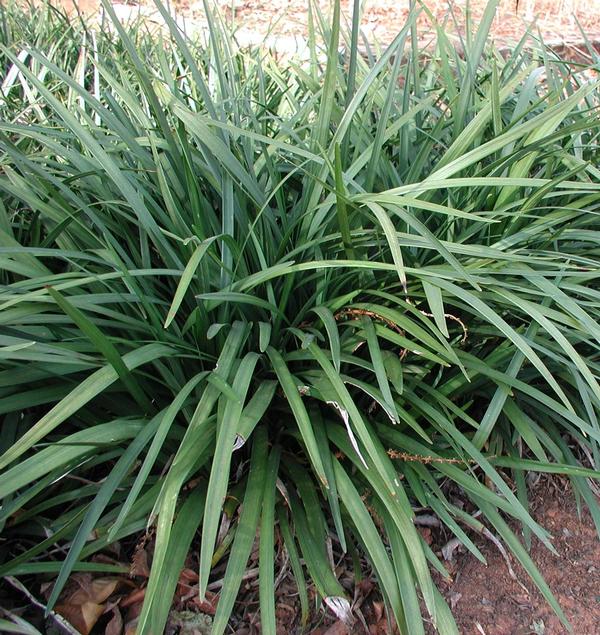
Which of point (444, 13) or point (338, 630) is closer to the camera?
point (338, 630)

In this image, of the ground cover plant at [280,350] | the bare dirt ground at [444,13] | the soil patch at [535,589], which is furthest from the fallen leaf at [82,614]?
the bare dirt ground at [444,13]

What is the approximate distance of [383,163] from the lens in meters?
1.73

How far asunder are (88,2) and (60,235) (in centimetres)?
496

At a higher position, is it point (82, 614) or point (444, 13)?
point (444, 13)

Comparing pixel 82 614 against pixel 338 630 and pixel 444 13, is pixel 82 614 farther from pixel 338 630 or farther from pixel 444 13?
pixel 444 13

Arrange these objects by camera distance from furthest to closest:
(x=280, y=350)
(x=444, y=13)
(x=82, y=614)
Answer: (x=444, y=13), (x=280, y=350), (x=82, y=614)

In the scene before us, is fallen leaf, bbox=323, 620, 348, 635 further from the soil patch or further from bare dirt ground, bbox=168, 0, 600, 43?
bare dirt ground, bbox=168, 0, 600, 43

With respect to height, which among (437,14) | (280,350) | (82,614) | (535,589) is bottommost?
(535,589)

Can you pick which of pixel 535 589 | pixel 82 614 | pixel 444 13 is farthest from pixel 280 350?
pixel 444 13

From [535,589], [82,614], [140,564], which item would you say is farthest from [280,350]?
[535,589]

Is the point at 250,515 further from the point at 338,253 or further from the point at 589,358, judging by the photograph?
the point at 589,358

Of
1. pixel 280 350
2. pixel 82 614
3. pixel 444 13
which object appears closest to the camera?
pixel 82 614

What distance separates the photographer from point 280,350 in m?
1.51

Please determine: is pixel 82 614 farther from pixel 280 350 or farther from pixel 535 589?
pixel 535 589
